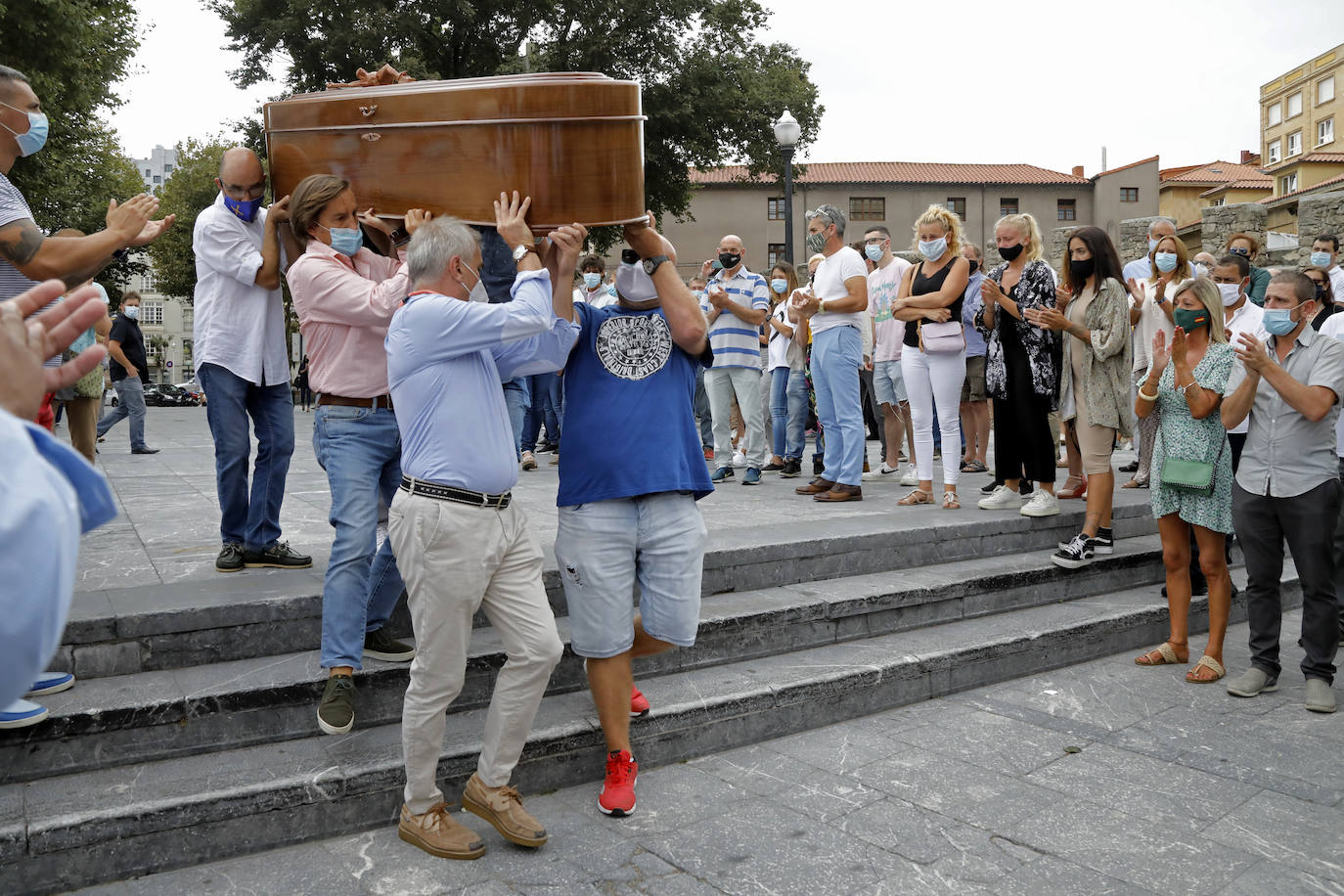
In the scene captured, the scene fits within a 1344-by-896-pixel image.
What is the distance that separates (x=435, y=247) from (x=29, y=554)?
8.24 feet

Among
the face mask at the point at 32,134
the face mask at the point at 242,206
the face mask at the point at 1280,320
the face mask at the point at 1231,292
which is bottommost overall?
the face mask at the point at 1280,320

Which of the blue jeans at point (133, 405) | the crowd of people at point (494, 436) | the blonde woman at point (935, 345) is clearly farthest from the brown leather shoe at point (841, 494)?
the blue jeans at point (133, 405)

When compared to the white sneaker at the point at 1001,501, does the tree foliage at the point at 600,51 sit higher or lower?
higher

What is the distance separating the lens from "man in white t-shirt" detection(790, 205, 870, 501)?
7.78 metres

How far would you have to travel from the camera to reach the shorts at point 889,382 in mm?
9266

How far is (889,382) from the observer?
30.6 ft

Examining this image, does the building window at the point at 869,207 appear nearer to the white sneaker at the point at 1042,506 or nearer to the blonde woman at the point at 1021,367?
the blonde woman at the point at 1021,367

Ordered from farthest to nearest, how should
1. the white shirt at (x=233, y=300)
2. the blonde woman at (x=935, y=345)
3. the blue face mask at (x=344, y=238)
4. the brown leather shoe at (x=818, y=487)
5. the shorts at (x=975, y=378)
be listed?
the shorts at (x=975, y=378) < the brown leather shoe at (x=818, y=487) < the blonde woman at (x=935, y=345) < the white shirt at (x=233, y=300) < the blue face mask at (x=344, y=238)

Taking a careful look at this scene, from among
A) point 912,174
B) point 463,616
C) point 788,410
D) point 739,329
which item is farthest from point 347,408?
point 912,174

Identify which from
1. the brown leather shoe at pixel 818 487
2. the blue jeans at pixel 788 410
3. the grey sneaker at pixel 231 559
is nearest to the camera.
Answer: the grey sneaker at pixel 231 559

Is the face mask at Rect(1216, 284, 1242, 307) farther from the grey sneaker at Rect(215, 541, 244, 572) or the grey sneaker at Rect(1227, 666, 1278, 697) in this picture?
the grey sneaker at Rect(215, 541, 244, 572)

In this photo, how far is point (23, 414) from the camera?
124 cm

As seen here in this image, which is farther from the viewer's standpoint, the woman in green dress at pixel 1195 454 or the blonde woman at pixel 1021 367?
the blonde woman at pixel 1021 367

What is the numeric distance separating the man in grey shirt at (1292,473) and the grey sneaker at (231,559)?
4.87 m
